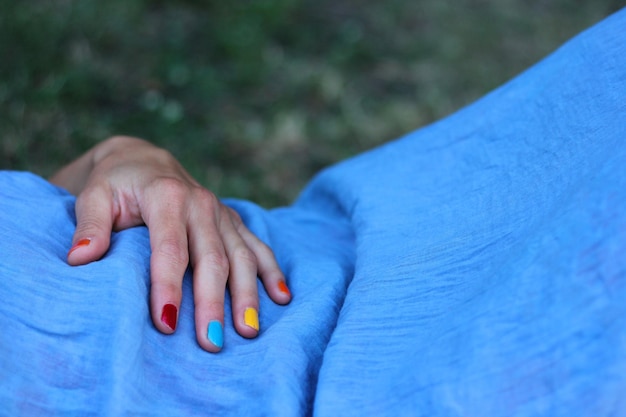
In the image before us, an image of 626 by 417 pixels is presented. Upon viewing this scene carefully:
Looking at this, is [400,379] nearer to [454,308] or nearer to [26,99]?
[454,308]

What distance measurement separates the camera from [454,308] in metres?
0.74

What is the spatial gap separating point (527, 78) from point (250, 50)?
6.81 feet

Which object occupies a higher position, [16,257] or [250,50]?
[250,50]

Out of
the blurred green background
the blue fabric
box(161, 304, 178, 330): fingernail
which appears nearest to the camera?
the blue fabric

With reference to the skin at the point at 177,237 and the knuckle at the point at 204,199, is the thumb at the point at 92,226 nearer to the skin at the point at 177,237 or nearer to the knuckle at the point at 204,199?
the skin at the point at 177,237

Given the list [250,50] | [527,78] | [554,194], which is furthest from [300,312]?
[250,50]

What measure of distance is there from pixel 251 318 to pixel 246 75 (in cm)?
215

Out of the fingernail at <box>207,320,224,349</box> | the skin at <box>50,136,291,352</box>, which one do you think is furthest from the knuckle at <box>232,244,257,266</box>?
the fingernail at <box>207,320,224,349</box>

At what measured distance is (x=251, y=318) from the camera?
0.87m

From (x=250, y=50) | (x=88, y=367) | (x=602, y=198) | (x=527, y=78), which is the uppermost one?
(x=250, y=50)

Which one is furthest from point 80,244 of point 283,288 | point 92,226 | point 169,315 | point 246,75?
point 246,75

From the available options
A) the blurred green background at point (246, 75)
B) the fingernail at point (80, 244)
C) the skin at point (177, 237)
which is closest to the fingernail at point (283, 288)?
the skin at point (177, 237)

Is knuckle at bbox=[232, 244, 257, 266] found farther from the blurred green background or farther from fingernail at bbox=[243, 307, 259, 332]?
the blurred green background

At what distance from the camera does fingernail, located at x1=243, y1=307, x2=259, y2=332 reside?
86cm
